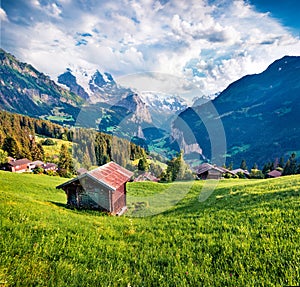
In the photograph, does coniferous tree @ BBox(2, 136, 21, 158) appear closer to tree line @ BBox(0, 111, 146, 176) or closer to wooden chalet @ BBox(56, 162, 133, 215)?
tree line @ BBox(0, 111, 146, 176)

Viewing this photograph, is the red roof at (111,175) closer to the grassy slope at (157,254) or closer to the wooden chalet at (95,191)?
the wooden chalet at (95,191)

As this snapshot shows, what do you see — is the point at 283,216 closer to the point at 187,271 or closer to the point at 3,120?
the point at 187,271

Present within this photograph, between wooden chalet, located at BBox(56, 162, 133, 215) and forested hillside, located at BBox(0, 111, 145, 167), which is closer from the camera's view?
wooden chalet, located at BBox(56, 162, 133, 215)

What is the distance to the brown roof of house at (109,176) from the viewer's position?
63.6 ft

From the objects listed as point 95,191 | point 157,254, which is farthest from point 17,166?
point 157,254

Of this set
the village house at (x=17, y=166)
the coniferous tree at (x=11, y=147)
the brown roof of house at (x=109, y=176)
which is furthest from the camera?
the coniferous tree at (x=11, y=147)

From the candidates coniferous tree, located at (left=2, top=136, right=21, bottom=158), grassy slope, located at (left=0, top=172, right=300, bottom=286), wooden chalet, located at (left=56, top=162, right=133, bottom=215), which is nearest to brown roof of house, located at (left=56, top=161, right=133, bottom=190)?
wooden chalet, located at (left=56, top=162, right=133, bottom=215)

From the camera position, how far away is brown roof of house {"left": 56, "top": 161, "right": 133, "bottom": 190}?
63.6 feet

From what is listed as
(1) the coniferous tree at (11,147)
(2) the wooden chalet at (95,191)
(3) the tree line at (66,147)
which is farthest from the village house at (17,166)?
(2) the wooden chalet at (95,191)

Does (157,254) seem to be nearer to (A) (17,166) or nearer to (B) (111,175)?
(B) (111,175)

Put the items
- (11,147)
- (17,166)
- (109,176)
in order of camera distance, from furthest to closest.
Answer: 1. (11,147)
2. (17,166)
3. (109,176)

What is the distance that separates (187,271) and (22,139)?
143054 mm

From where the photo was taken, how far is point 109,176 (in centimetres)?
2120

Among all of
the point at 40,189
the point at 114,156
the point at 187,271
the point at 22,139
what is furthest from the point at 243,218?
the point at 22,139
